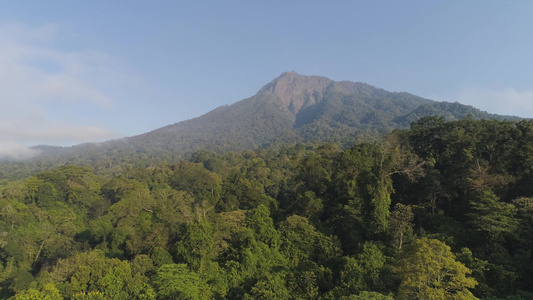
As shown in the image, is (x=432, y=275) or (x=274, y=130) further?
(x=274, y=130)

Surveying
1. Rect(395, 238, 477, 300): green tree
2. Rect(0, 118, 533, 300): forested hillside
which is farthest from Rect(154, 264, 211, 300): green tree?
Rect(395, 238, 477, 300): green tree

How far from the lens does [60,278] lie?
17672 millimetres

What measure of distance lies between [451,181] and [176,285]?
1898 cm

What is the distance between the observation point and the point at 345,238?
20125 mm

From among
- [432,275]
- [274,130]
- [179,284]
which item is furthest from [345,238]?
[274,130]

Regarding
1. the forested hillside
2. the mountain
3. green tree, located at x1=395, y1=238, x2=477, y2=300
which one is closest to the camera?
green tree, located at x1=395, y1=238, x2=477, y2=300

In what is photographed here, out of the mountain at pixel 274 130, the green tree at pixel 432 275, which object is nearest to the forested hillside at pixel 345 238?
the green tree at pixel 432 275

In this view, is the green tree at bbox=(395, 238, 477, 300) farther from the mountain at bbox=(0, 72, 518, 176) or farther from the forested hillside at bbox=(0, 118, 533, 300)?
the mountain at bbox=(0, 72, 518, 176)

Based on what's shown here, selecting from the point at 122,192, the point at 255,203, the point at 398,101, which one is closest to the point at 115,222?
the point at 122,192

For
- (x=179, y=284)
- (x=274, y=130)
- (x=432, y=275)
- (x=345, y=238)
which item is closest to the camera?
(x=432, y=275)

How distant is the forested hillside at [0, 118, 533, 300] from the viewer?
13078mm

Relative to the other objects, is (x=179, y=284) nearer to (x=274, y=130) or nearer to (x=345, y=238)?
(x=345, y=238)

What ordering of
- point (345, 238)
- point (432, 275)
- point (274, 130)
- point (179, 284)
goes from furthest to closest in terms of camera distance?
point (274, 130)
point (345, 238)
point (179, 284)
point (432, 275)

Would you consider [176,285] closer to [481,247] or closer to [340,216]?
[340,216]
